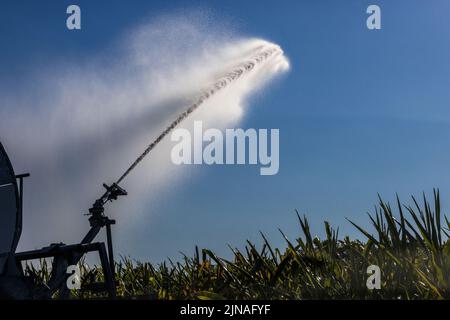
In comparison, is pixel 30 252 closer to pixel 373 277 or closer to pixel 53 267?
pixel 53 267

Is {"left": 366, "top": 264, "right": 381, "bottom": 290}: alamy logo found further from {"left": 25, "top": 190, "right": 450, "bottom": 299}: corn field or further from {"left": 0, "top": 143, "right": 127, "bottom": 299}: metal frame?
{"left": 0, "top": 143, "right": 127, "bottom": 299}: metal frame

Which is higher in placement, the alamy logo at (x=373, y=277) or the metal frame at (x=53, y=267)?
the alamy logo at (x=373, y=277)

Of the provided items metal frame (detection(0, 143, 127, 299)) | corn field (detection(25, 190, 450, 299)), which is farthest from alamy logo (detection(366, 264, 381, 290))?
metal frame (detection(0, 143, 127, 299))

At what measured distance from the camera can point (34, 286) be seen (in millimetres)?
9992

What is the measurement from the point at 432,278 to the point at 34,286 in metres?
6.46

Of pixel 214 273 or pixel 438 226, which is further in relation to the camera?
pixel 214 273

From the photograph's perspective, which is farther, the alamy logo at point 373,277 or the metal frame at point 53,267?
the metal frame at point 53,267

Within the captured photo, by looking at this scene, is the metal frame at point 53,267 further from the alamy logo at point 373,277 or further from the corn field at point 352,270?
the alamy logo at point 373,277

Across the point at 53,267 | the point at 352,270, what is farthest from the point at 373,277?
the point at 53,267

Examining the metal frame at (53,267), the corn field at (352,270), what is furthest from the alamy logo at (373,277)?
the metal frame at (53,267)

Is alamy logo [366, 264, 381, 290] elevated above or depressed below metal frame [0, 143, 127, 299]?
above
